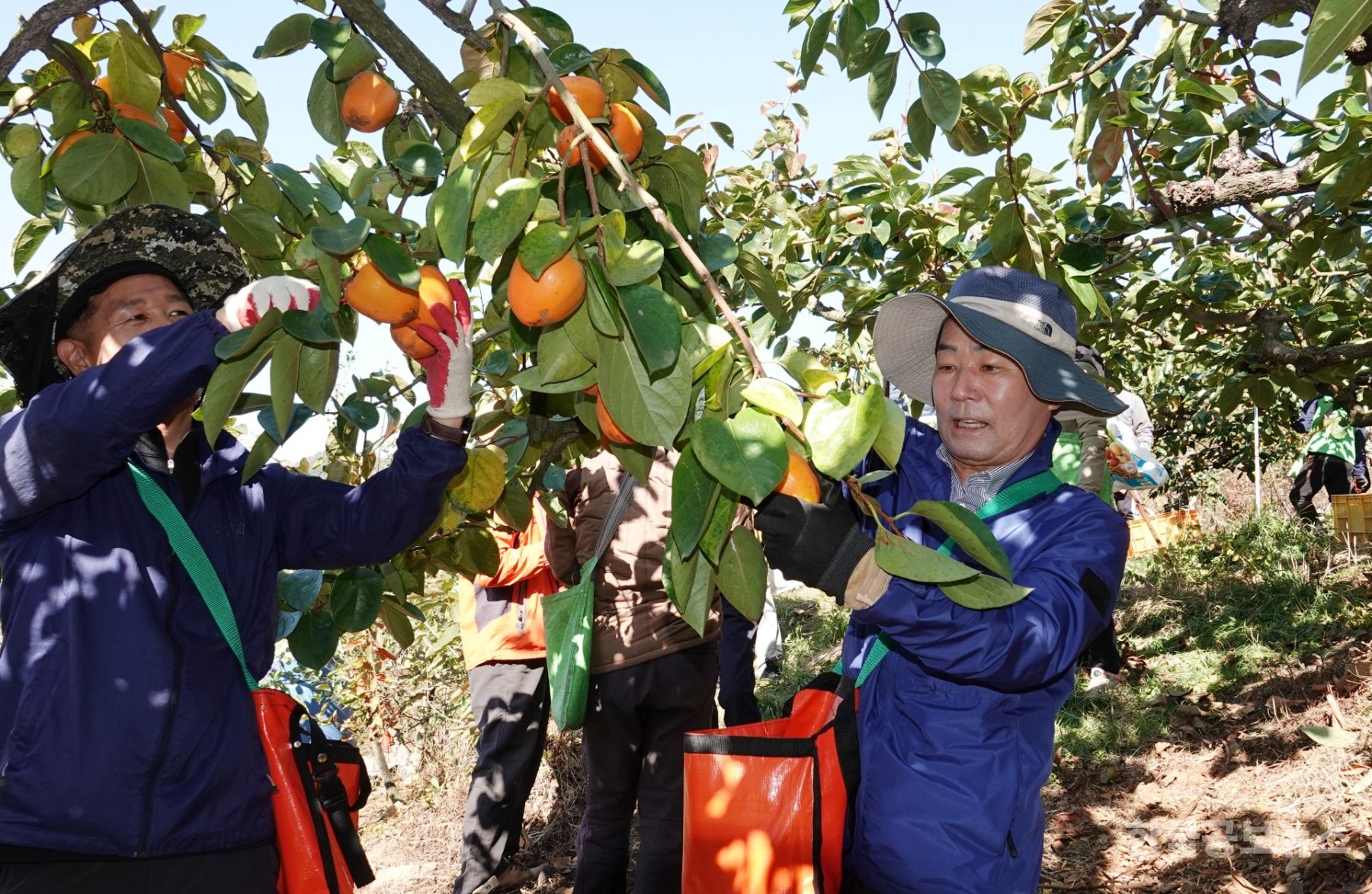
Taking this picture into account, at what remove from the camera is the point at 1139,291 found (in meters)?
3.42

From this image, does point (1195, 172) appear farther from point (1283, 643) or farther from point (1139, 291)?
point (1283, 643)

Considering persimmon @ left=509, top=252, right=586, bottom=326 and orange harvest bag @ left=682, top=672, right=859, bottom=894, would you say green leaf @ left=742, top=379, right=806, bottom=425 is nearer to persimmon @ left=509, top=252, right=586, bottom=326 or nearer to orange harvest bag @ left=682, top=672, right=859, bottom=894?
persimmon @ left=509, top=252, right=586, bottom=326

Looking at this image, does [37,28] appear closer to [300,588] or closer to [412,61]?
[412,61]

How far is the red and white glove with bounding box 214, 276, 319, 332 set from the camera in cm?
128

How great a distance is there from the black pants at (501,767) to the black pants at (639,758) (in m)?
0.45

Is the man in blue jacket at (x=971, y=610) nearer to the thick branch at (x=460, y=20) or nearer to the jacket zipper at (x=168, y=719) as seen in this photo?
the thick branch at (x=460, y=20)

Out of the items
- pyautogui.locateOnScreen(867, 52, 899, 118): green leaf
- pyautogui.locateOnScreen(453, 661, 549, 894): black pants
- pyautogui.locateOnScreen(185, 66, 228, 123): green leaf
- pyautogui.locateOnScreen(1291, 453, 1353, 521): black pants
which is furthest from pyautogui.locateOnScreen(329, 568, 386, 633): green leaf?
pyautogui.locateOnScreen(1291, 453, 1353, 521): black pants

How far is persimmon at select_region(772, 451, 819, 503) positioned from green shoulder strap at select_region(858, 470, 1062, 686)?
0.41 meters

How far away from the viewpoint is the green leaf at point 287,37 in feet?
5.23

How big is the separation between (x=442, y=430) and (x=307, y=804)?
0.58 metres

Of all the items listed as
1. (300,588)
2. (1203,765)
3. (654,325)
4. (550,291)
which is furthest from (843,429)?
(1203,765)

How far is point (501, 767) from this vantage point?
3.66m

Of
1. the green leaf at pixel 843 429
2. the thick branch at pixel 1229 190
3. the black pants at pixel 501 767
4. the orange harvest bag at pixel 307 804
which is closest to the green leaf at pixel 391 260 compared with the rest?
the green leaf at pixel 843 429

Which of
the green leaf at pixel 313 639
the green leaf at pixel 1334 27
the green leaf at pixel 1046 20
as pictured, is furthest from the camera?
the green leaf at pixel 1046 20
